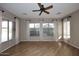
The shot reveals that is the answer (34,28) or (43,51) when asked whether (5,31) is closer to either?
(43,51)

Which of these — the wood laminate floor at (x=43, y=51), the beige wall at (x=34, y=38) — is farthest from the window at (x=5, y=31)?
the beige wall at (x=34, y=38)

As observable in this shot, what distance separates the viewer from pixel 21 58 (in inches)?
57.7

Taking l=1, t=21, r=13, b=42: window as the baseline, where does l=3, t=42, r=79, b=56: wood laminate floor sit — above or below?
below

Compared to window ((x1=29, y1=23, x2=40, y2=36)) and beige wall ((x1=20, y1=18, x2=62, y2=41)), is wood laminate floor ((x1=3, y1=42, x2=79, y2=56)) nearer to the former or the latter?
beige wall ((x1=20, y1=18, x2=62, y2=41))

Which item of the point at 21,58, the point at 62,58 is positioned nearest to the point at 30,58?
the point at 21,58

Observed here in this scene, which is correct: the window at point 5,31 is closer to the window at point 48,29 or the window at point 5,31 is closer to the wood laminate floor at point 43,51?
the wood laminate floor at point 43,51

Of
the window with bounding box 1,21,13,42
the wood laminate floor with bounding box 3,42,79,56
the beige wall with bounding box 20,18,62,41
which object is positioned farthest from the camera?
the beige wall with bounding box 20,18,62,41

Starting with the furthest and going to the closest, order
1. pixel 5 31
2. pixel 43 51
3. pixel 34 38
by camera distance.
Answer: pixel 34 38
pixel 5 31
pixel 43 51

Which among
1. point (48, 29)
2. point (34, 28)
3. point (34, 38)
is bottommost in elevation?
point (34, 38)

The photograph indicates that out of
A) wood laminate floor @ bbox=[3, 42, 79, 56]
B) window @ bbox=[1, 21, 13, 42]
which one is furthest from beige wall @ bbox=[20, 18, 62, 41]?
wood laminate floor @ bbox=[3, 42, 79, 56]

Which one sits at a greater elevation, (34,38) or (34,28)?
(34,28)

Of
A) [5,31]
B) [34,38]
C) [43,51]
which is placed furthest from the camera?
[34,38]

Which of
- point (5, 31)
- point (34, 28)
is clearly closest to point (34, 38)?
point (34, 28)

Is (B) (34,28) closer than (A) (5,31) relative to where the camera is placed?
No
